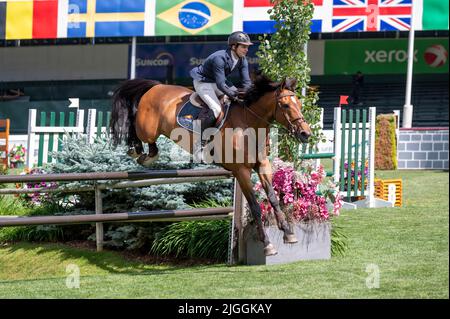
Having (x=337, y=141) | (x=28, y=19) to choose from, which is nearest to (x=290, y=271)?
(x=337, y=141)

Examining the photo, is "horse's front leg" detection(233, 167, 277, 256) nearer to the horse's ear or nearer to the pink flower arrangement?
the pink flower arrangement

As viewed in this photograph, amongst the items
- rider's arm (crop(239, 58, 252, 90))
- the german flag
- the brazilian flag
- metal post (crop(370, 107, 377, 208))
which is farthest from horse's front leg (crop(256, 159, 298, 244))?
the german flag

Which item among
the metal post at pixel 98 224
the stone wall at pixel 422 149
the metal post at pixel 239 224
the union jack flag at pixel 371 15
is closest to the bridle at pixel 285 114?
the metal post at pixel 239 224

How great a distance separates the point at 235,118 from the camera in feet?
30.9

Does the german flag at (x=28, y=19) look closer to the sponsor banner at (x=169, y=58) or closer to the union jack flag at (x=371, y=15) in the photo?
the sponsor banner at (x=169, y=58)

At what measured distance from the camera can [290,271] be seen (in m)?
8.62

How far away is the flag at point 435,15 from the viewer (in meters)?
25.0

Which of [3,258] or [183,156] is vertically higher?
[183,156]

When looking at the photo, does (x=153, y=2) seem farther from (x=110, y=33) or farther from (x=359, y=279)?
(x=359, y=279)

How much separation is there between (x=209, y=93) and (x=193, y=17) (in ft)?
55.3

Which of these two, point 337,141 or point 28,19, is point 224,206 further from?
point 28,19

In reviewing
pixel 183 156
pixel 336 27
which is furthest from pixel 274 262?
pixel 336 27

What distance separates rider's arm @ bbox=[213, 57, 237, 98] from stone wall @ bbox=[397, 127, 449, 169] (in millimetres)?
12189
